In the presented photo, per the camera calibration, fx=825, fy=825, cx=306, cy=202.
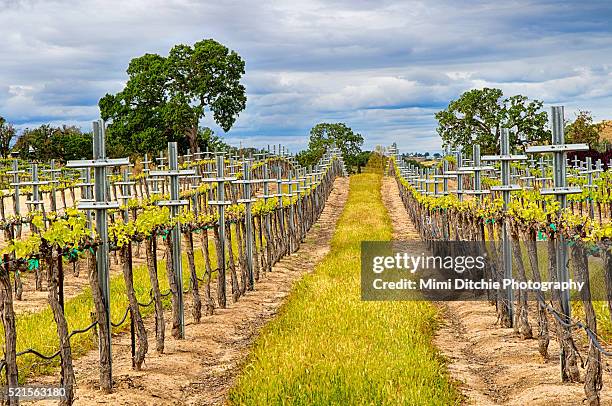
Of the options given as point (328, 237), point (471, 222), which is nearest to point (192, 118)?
point (328, 237)

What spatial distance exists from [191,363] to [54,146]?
60.3 meters

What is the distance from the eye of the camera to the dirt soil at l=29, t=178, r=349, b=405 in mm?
10641

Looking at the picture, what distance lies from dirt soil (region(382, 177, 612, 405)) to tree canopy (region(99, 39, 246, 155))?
138 ft

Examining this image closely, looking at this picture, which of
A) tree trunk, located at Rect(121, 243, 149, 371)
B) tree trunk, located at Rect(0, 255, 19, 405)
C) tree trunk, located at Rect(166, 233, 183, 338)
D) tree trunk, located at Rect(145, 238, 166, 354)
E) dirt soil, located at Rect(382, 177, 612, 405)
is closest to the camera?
tree trunk, located at Rect(0, 255, 19, 405)

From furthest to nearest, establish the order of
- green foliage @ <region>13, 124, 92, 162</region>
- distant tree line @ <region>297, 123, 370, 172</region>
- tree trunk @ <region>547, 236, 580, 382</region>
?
distant tree line @ <region>297, 123, 370, 172</region> < green foliage @ <region>13, 124, 92, 162</region> < tree trunk @ <region>547, 236, 580, 382</region>

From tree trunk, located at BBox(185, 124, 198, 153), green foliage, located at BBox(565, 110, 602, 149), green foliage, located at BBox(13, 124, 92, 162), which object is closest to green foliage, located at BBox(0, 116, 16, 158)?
green foliage, located at BBox(13, 124, 92, 162)

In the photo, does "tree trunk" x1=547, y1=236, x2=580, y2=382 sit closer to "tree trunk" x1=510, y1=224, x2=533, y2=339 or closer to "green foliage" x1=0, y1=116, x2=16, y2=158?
"tree trunk" x1=510, y1=224, x2=533, y2=339

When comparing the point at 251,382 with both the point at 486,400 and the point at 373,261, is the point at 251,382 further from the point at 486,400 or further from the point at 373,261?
the point at 373,261

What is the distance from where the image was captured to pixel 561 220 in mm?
10352

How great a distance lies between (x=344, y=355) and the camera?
11.6 metres

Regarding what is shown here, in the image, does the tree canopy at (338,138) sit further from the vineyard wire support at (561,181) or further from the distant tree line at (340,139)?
the vineyard wire support at (561,181)

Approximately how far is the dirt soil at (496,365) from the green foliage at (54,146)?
55364mm

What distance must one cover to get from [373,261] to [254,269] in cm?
364

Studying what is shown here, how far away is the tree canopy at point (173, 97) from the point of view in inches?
2224
